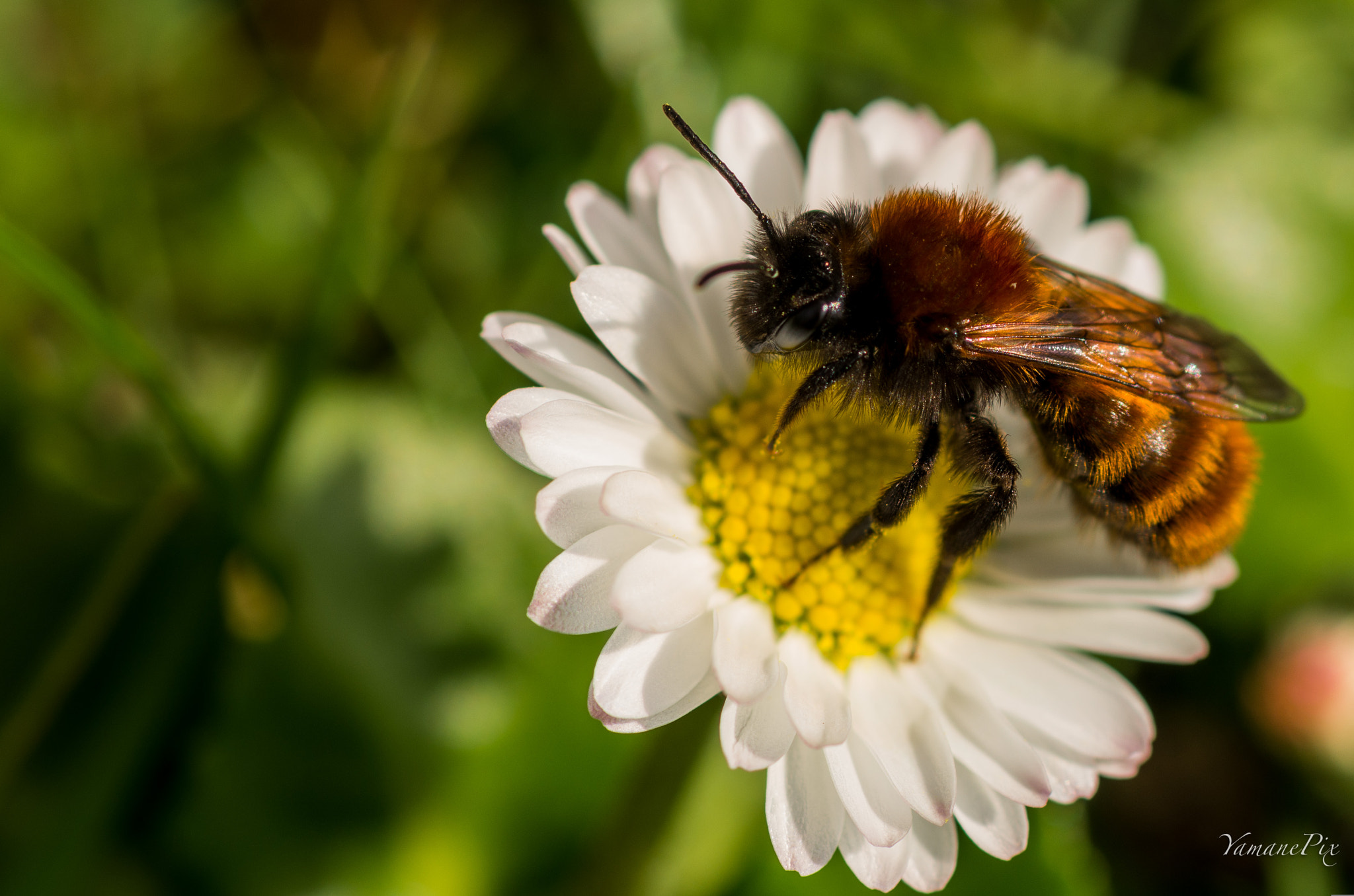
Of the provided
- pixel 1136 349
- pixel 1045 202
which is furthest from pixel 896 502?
pixel 1045 202

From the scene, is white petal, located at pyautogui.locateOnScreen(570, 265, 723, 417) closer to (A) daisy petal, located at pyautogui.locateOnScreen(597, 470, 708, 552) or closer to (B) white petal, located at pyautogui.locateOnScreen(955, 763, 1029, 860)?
(A) daisy petal, located at pyautogui.locateOnScreen(597, 470, 708, 552)

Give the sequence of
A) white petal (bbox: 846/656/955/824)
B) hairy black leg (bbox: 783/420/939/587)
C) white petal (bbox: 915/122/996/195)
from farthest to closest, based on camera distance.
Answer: white petal (bbox: 915/122/996/195) < hairy black leg (bbox: 783/420/939/587) < white petal (bbox: 846/656/955/824)

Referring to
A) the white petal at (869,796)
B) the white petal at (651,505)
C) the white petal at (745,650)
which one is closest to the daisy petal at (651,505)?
the white petal at (651,505)

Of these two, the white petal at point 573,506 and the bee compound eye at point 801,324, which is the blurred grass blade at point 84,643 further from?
the bee compound eye at point 801,324

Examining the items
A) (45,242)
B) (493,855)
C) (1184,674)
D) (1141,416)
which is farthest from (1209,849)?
(45,242)

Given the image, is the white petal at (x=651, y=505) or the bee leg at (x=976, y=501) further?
the bee leg at (x=976, y=501)

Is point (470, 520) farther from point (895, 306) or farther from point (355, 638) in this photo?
point (895, 306)

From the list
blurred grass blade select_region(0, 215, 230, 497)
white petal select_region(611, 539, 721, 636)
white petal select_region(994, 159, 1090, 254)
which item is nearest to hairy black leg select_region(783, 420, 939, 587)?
white petal select_region(611, 539, 721, 636)

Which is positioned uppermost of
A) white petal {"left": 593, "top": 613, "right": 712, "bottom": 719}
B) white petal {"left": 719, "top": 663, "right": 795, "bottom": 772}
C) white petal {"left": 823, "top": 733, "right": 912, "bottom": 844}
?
white petal {"left": 593, "top": 613, "right": 712, "bottom": 719}
